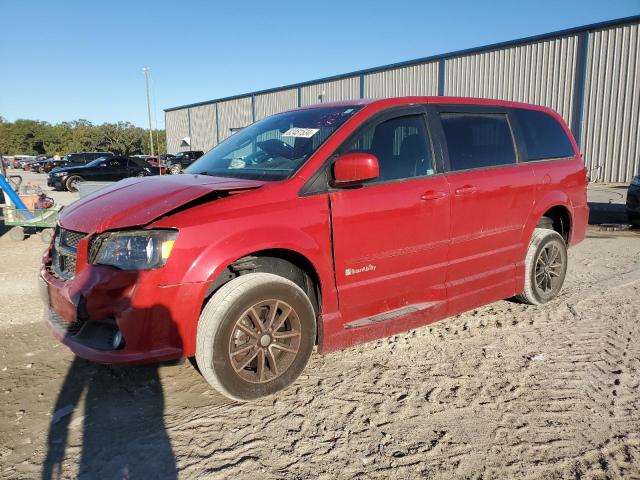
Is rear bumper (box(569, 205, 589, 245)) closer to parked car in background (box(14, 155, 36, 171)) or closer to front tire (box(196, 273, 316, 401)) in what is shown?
front tire (box(196, 273, 316, 401))

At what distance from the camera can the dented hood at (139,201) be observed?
9.56 ft

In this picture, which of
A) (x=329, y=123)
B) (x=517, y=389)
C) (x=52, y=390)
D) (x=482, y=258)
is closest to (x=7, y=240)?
(x=52, y=390)

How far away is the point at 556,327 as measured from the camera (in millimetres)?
4426

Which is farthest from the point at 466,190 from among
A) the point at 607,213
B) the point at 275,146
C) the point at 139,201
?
the point at 607,213

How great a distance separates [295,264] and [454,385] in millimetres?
1344

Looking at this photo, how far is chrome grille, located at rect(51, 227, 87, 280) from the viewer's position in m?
3.12

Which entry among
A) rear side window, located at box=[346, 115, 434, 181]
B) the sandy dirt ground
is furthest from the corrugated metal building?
rear side window, located at box=[346, 115, 434, 181]

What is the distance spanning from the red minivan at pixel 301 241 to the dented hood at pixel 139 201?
0.06 ft

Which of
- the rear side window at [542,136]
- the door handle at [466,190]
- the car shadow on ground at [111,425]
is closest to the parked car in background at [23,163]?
the car shadow on ground at [111,425]

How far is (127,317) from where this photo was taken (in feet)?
9.04

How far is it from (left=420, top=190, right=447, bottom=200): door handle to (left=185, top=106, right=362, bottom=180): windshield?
0.81m

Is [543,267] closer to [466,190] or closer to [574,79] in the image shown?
[466,190]

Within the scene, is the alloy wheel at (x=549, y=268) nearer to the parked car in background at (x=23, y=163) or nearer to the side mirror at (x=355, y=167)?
the side mirror at (x=355, y=167)

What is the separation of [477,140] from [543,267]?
1568 mm
